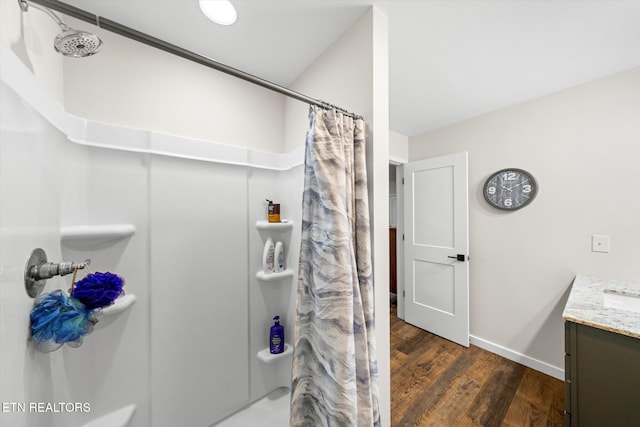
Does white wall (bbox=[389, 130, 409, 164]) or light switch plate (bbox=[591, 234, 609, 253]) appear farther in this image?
white wall (bbox=[389, 130, 409, 164])

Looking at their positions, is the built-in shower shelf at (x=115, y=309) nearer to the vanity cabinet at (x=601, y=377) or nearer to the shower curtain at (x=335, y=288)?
the shower curtain at (x=335, y=288)

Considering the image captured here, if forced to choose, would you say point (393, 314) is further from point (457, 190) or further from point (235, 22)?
point (235, 22)

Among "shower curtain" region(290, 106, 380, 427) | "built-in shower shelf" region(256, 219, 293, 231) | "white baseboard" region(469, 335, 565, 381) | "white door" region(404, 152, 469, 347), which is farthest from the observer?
"white door" region(404, 152, 469, 347)

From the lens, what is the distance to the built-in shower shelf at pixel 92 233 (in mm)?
903

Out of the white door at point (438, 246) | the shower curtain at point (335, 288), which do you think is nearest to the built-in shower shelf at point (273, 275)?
the shower curtain at point (335, 288)

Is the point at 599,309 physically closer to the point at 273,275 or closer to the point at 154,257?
the point at 273,275

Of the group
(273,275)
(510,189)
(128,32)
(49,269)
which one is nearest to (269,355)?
(273,275)

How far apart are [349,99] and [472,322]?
2.49 meters

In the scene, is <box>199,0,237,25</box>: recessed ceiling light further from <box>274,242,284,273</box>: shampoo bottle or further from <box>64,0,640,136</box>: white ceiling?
<box>274,242,284,273</box>: shampoo bottle

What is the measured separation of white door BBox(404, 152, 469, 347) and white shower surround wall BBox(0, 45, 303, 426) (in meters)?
1.73

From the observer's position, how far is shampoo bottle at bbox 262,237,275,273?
1.43 meters

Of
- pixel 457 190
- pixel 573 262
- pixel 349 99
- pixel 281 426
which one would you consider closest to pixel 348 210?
pixel 349 99

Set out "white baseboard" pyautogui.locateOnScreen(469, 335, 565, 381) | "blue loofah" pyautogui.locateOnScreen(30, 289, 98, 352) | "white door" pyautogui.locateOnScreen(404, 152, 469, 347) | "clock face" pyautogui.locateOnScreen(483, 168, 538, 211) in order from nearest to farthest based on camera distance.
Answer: "blue loofah" pyautogui.locateOnScreen(30, 289, 98, 352) < "white baseboard" pyautogui.locateOnScreen(469, 335, 565, 381) < "clock face" pyautogui.locateOnScreen(483, 168, 538, 211) < "white door" pyautogui.locateOnScreen(404, 152, 469, 347)

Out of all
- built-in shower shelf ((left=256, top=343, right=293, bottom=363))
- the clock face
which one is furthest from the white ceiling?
built-in shower shelf ((left=256, top=343, right=293, bottom=363))
